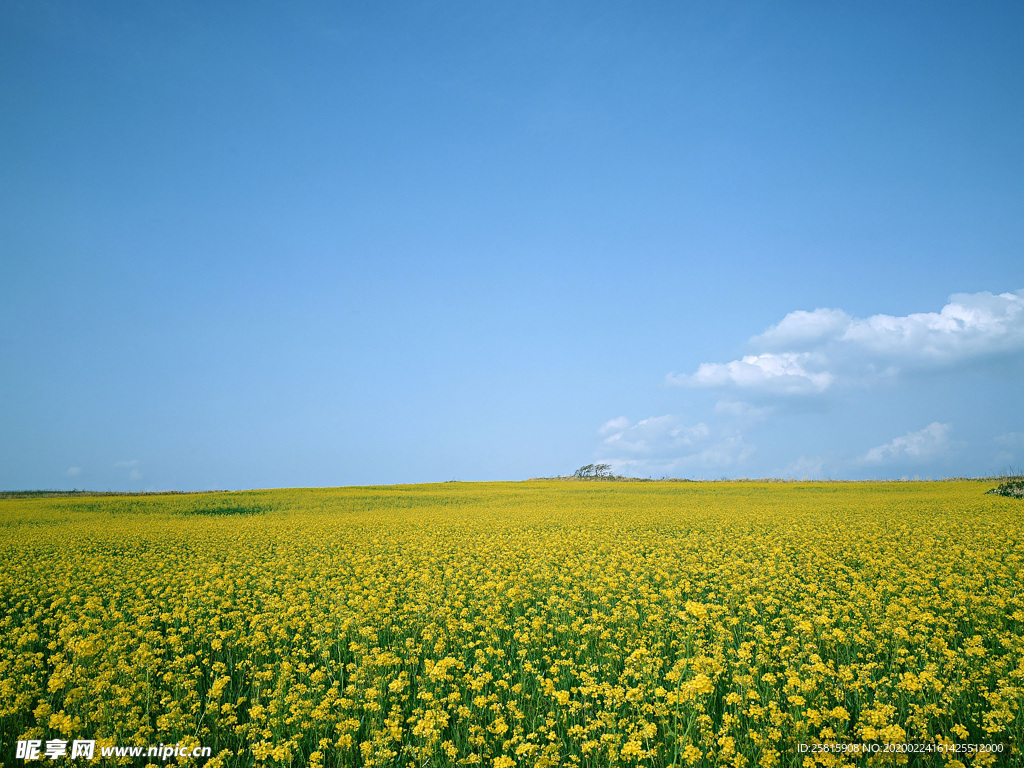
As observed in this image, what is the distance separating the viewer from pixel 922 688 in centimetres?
600

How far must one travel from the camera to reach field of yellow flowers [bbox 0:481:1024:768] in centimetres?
552

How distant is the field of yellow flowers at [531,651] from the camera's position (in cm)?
552

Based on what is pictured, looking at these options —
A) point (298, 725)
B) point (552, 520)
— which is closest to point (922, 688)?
point (298, 725)

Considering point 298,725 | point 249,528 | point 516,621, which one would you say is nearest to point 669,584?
point 516,621

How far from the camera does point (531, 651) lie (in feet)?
25.8

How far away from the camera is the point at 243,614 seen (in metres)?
10.2

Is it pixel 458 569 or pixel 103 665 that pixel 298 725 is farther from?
pixel 458 569

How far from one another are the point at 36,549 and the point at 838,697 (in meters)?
22.9

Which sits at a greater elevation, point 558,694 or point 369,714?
point 558,694

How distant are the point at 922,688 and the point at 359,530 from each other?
19.8 meters

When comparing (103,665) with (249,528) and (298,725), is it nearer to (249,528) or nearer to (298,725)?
(298,725)

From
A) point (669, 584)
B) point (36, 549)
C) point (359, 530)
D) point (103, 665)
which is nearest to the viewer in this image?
point (103, 665)

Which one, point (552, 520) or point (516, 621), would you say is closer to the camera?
point (516, 621)

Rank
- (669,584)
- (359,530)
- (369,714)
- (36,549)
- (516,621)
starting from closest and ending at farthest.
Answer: (369,714) < (516,621) < (669,584) < (36,549) < (359,530)
